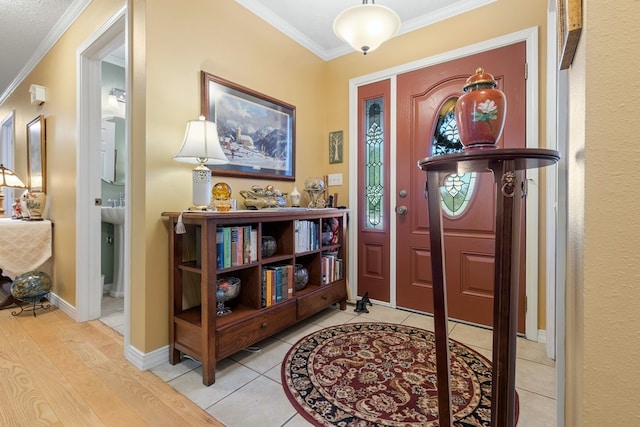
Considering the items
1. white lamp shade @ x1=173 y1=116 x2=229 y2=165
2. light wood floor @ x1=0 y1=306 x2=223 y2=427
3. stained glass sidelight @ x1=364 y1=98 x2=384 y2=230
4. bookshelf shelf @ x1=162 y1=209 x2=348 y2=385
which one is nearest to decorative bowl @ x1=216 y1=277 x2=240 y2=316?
bookshelf shelf @ x1=162 y1=209 x2=348 y2=385

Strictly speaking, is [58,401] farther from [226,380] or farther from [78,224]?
[78,224]

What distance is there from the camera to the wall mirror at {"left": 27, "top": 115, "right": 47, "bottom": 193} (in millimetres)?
2820

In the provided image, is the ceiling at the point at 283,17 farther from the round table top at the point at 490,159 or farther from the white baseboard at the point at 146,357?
the white baseboard at the point at 146,357

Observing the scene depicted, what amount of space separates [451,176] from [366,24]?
1.30 metres

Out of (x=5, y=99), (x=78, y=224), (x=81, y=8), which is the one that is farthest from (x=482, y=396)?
(x=5, y=99)

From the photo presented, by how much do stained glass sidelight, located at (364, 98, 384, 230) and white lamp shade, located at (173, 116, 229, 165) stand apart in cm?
147

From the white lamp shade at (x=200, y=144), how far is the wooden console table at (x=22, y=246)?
1955 millimetres

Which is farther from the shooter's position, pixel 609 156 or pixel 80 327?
pixel 80 327

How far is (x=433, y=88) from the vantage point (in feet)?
7.84

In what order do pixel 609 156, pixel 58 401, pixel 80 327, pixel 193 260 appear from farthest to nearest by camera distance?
pixel 80 327 → pixel 193 260 → pixel 58 401 → pixel 609 156

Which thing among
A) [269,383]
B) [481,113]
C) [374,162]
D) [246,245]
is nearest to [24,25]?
[246,245]

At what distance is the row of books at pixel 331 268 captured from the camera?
238cm

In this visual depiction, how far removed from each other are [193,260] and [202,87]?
3.68ft

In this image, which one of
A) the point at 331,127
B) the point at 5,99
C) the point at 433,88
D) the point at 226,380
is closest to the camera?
the point at 226,380
